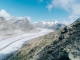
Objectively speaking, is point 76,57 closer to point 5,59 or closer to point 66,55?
point 66,55

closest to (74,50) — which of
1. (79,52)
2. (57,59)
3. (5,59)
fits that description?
(79,52)

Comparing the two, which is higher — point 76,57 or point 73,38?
point 73,38

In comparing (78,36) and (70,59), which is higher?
(78,36)

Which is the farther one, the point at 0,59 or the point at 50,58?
the point at 0,59

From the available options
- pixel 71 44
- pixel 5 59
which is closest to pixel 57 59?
pixel 71 44

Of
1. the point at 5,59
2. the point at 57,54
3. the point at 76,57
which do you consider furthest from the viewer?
the point at 5,59

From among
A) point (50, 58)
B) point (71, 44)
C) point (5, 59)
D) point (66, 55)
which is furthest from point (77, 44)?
point (5, 59)

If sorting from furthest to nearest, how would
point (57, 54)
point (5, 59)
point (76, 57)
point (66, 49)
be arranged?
point (5, 59) < point (57, 54) < point (66, 49) < point (76, 57)

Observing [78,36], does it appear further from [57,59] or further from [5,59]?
[5,59]

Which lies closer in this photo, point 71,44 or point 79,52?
point 79,52
